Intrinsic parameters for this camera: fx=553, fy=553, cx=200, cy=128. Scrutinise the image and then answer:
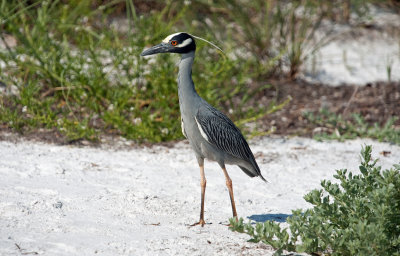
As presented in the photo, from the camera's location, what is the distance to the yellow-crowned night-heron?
12.4 feet

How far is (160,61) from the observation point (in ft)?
19.4

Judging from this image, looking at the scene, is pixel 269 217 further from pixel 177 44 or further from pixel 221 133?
pixel 177 44

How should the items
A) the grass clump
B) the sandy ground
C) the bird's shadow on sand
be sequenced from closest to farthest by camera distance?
the sandy ground, the bird's shadow on sand, the grass clump

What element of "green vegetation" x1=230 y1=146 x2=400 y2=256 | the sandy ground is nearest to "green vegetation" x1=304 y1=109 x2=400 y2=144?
the sandy ground

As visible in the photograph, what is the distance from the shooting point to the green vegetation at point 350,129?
5793mm

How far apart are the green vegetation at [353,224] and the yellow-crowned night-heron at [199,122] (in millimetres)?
867

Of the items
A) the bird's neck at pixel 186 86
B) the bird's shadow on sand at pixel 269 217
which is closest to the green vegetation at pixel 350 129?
the bird's shadow on sand at pixel 269 217

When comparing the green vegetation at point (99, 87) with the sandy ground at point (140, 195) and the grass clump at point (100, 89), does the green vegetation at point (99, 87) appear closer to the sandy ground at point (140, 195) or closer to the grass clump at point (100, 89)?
the grass clump at point (100, 89)

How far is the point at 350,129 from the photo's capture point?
6.05 metres

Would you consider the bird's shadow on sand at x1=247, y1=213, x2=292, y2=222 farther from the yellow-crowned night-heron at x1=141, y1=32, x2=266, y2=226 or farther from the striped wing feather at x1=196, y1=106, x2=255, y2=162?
the striped wing feather at x1=196, y1=106, x2=255, y2=162

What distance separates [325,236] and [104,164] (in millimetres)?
2540

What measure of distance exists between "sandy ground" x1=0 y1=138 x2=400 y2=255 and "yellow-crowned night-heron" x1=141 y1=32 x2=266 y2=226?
1.26 feet

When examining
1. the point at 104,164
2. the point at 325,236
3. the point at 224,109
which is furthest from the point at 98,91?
the point at 325,236

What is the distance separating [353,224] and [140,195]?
1884 millimetres
